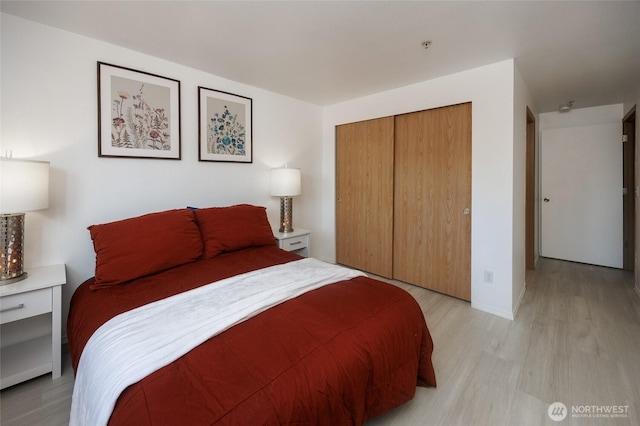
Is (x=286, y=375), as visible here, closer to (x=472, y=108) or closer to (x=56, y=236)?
(x=56, y=236)

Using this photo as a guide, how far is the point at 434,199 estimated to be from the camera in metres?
2.89

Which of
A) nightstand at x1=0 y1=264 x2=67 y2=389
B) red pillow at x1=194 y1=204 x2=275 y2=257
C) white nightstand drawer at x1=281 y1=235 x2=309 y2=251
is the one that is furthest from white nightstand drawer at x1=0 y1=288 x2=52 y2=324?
white nightstand drawer at x1=281 y1=235 x2=309 y2=251

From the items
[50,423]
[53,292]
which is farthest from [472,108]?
[50,423]

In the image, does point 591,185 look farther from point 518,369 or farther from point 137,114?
point 137,114

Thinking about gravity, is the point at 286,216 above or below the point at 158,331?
above

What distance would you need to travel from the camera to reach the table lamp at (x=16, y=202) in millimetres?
1521

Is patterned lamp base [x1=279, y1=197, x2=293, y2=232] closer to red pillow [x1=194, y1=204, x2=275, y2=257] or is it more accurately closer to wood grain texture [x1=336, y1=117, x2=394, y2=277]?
red pillow [x1=194, y1=204, x2=275, y2=257]

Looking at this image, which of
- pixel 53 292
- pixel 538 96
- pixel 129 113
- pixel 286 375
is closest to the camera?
pixel 286 375

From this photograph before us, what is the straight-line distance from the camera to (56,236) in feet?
6.42

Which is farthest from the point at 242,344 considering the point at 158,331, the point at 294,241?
the point at 294,241

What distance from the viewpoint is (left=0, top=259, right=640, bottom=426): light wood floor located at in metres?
1.43

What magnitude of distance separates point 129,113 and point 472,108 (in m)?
2.96

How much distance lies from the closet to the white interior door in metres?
2.58

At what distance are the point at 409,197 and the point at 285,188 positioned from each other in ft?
4.55
